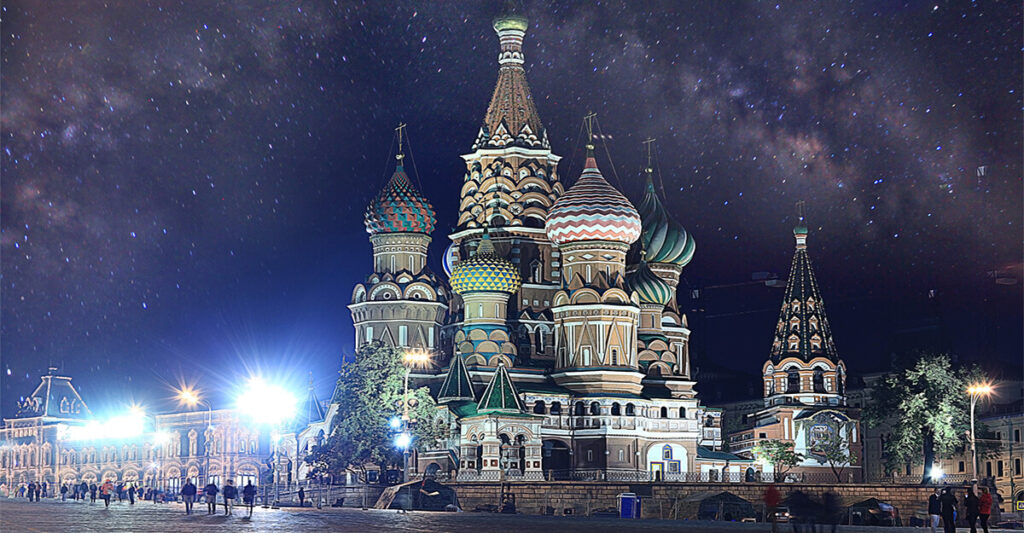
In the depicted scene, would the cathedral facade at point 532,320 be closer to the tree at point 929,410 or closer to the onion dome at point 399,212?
the onion dome at point 399,212

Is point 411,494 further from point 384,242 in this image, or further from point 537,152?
point 537,152

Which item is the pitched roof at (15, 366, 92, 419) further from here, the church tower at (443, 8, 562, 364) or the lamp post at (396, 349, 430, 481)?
the lamp post at (396, 349, 430, 481)

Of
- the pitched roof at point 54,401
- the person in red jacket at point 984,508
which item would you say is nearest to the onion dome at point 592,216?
the person in red jacket at point 984,508

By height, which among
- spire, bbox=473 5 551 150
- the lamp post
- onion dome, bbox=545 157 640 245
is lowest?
the lamp post

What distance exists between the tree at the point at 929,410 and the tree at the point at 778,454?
8684 millimetres

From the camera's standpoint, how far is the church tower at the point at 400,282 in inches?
2534

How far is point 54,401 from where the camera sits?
366 ft

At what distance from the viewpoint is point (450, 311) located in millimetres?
68688

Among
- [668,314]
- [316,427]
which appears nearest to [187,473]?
[316,427]

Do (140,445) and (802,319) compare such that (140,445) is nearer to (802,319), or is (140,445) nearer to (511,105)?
(511,105)

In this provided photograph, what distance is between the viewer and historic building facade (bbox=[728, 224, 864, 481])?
2800 inches

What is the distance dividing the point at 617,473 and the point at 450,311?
44.3 feet

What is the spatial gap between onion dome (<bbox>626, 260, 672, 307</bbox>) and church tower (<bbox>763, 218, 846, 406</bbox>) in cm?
734

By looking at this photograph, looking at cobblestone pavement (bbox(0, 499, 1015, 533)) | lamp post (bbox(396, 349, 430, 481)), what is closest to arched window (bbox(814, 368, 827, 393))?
lamp post (bbox(396, 349, 430, 481))
